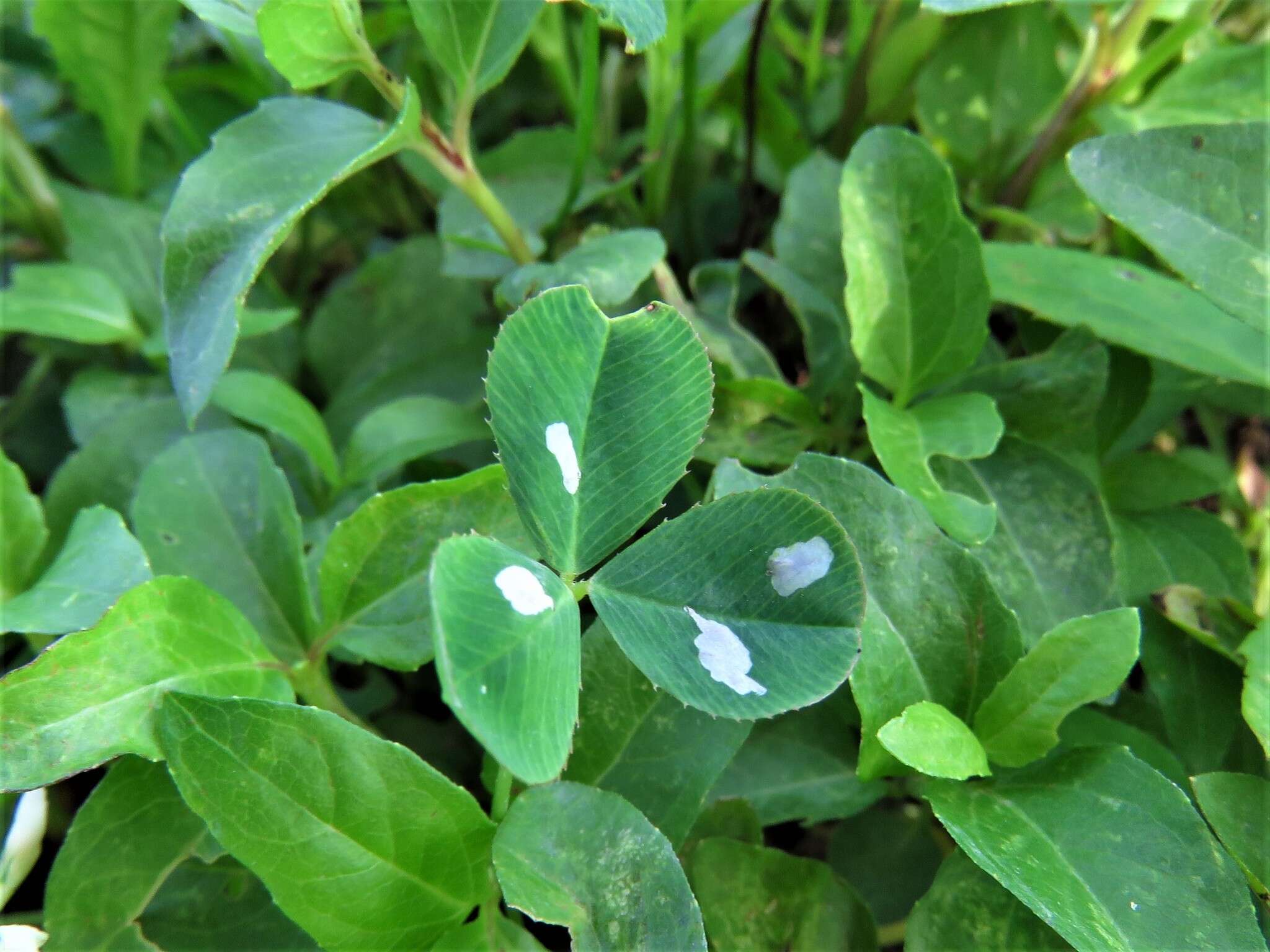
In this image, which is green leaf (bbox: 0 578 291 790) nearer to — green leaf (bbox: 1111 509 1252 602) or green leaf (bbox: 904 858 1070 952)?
green leaf (bbox: 904 858 1070 952)

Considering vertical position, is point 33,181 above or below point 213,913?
above

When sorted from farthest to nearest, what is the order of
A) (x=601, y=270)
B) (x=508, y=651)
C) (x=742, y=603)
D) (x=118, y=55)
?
(x=118, y=55) → (x=601, y=270) → (x=742, y=603) → (x=508, y=651)

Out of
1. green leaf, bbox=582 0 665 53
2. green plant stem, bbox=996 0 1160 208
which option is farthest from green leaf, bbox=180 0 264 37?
green plant stem, bbox=996 0 1160 208

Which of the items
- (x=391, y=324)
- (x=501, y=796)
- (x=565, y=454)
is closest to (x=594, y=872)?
(x=501, y=796)

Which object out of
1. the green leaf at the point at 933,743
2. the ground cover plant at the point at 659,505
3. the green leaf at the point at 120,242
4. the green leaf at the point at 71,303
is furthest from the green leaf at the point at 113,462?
the green leaf at the point at 933,743

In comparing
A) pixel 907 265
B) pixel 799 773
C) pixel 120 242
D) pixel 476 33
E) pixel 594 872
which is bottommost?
pixel 799 773

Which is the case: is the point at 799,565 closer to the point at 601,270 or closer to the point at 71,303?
the point at 601,270

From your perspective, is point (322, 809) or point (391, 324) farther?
point (391, 324)

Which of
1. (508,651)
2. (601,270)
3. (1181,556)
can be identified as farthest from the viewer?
(1181,556)
